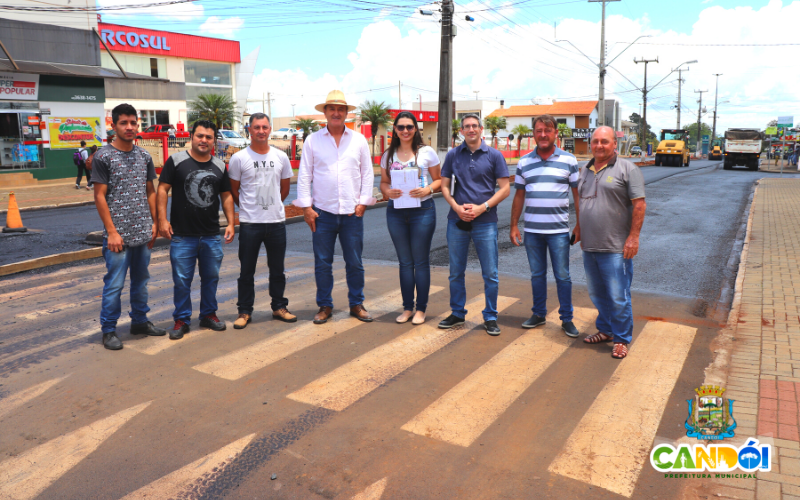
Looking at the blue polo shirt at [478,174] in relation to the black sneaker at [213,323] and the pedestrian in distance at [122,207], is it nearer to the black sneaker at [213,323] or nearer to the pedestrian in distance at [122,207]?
the black sneaker at [213,323]

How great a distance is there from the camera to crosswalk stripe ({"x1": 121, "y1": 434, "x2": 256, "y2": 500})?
3100mm

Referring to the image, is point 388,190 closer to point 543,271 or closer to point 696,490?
point 543,271

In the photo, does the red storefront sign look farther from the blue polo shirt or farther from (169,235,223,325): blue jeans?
the blue polo shirt

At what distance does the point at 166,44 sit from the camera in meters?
58.0

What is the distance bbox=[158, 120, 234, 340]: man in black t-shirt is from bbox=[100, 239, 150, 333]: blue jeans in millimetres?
284

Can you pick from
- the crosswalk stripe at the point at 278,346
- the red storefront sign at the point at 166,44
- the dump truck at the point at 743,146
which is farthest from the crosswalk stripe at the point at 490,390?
the red storefront sign at the point at 166,44

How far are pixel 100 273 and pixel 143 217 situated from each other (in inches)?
152

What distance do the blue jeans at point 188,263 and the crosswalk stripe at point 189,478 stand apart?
7.60ft

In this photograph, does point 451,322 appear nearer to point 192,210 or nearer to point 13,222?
point 192,210

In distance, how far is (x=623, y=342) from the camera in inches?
203

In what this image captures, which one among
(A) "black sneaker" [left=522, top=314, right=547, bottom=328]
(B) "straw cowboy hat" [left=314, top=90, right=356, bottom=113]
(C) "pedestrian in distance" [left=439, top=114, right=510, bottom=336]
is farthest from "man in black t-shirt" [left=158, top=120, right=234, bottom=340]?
(A) "black sneaker" [left=522, top=314, right=547, bottom=328]

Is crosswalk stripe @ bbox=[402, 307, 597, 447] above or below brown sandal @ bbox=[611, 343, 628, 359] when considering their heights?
below

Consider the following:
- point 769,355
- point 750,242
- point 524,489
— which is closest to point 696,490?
point 524,489

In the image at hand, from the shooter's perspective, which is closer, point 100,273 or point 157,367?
point 157,367
